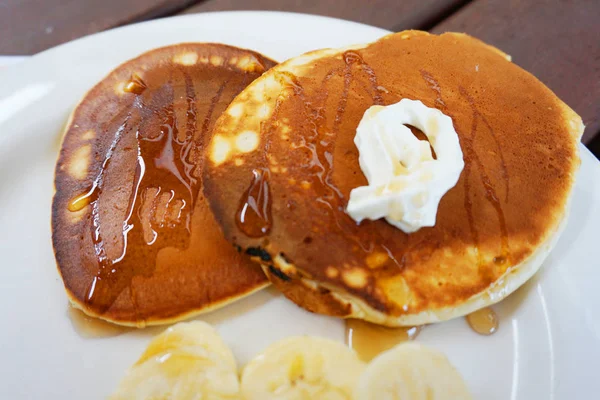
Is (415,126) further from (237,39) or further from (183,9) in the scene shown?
(183,9)

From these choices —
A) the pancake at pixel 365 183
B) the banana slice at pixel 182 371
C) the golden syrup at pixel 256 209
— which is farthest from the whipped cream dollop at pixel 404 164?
the banana slice at pixel 182 371

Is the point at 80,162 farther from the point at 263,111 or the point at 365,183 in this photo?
the point at 365,183

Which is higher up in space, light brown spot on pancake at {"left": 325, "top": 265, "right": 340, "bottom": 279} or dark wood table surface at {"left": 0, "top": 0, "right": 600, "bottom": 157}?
→ dark wood table surface at {"left": 0, "top": 0, "right": 600, "bottom": 157}

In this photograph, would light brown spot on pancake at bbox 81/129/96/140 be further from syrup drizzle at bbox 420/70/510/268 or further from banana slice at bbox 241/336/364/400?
syrup drizzle at bbox 420/70/510/268

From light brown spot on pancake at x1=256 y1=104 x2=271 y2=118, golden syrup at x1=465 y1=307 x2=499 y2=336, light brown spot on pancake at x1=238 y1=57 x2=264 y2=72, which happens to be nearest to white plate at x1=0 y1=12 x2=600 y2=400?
golden syrup at x1=465 y1=307 x2=499 y2=336

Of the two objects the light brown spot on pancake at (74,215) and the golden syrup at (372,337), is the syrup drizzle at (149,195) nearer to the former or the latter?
the light brown spot on pancake at (74,215)
